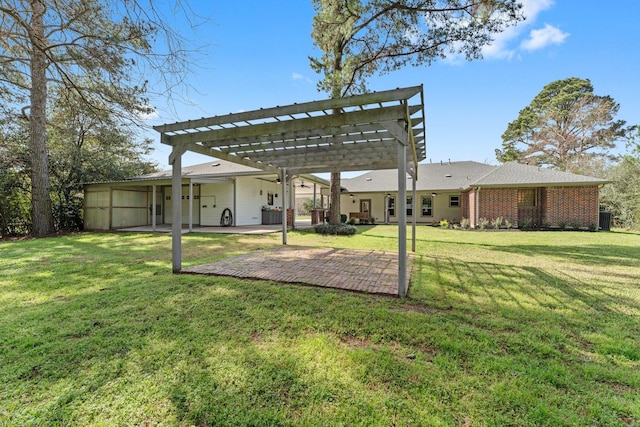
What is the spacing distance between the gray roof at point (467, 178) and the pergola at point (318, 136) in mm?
10386

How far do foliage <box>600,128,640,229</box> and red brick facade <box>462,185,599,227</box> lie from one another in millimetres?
3156

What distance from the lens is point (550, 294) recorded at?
13.0 feet

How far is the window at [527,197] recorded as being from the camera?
49.1ft

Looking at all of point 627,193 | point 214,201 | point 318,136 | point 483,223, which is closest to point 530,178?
point 483,223

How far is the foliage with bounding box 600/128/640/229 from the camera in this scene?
15.4 m

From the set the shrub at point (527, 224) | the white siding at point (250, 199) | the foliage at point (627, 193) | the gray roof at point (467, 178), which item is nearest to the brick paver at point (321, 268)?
the white siding at point (250, 199)

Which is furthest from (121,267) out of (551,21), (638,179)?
(638,179)

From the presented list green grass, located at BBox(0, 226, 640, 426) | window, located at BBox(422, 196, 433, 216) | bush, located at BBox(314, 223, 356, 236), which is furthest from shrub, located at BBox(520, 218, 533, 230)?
green grass, located at BBox(0, 226, 640, 426)

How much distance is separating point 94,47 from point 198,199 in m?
12.7

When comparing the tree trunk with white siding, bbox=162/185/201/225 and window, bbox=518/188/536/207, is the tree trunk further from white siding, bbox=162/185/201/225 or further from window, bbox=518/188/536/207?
window, bbox=518/188/536/207

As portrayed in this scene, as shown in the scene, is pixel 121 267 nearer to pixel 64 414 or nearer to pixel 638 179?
pixel 64 414

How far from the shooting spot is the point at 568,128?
2370cm

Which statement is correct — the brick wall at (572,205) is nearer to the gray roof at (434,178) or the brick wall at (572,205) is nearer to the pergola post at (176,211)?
the gray roof at (434,178)

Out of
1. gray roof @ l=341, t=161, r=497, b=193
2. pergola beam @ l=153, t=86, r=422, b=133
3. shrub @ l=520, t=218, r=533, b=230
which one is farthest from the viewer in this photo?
gray roof @ l=341, t=161, r=497, b=193
